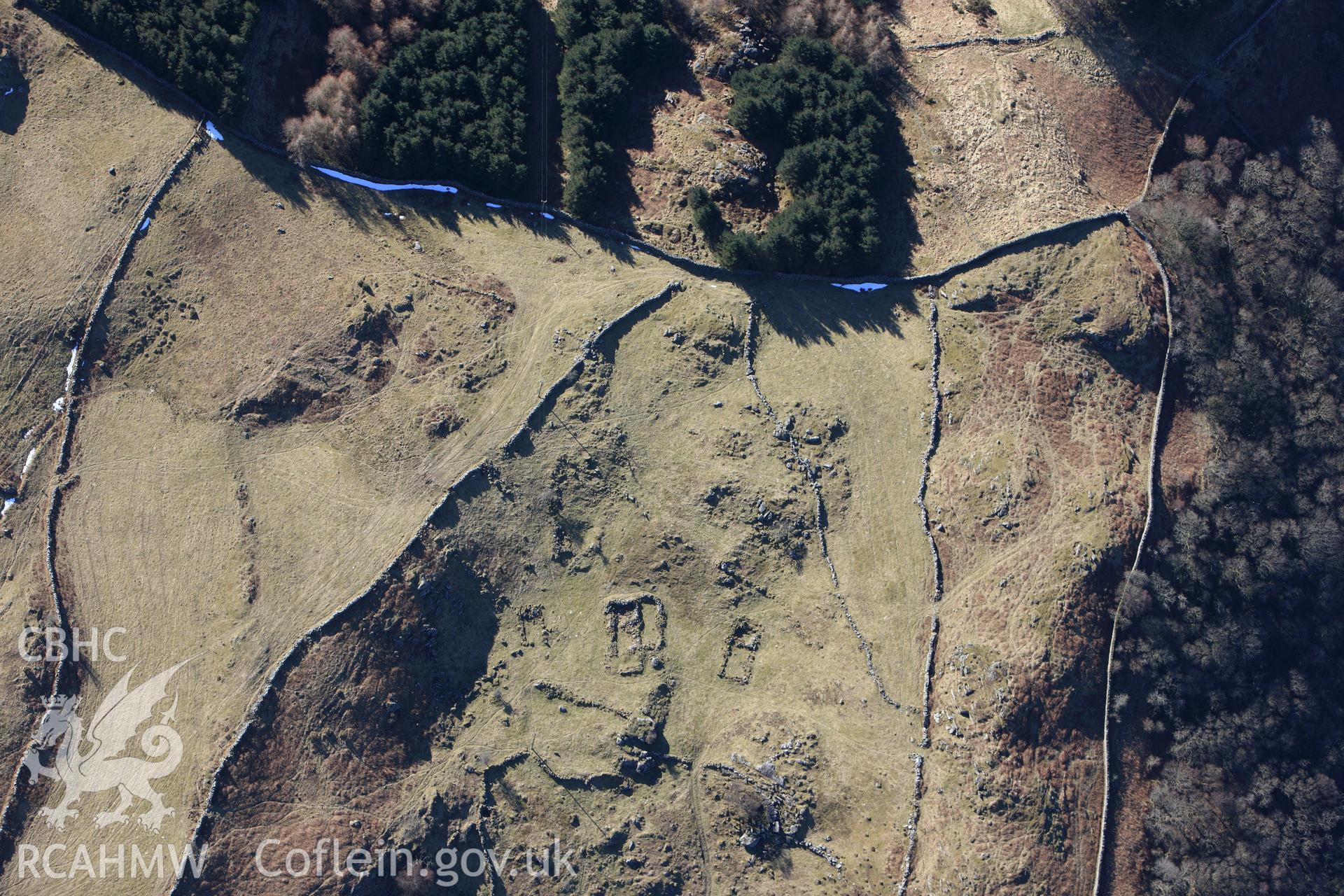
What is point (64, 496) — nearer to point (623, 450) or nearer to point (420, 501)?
point (420, 501)

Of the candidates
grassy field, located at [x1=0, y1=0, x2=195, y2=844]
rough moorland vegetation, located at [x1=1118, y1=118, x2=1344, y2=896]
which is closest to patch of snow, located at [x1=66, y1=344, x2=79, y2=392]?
grassy field, located at [x1=0, y1=0, x2=195, y2=844]

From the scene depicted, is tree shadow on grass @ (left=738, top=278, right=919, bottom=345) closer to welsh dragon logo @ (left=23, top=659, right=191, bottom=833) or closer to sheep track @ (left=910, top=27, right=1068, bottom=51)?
sheep track @ (left=910, top=27, right=1068, bottom=51)

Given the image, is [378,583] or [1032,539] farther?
[1032,539]

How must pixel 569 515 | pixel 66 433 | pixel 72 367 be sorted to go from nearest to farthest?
pixel 569 515 < pixel 66 433 < pixel 72 367

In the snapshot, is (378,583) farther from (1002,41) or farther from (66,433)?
(1002,41)

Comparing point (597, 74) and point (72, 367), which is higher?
point (72, 367)

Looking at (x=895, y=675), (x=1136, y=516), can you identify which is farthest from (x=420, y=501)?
(x=1136, y=516)

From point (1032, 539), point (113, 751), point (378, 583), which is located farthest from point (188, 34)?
point (1032, 539)
